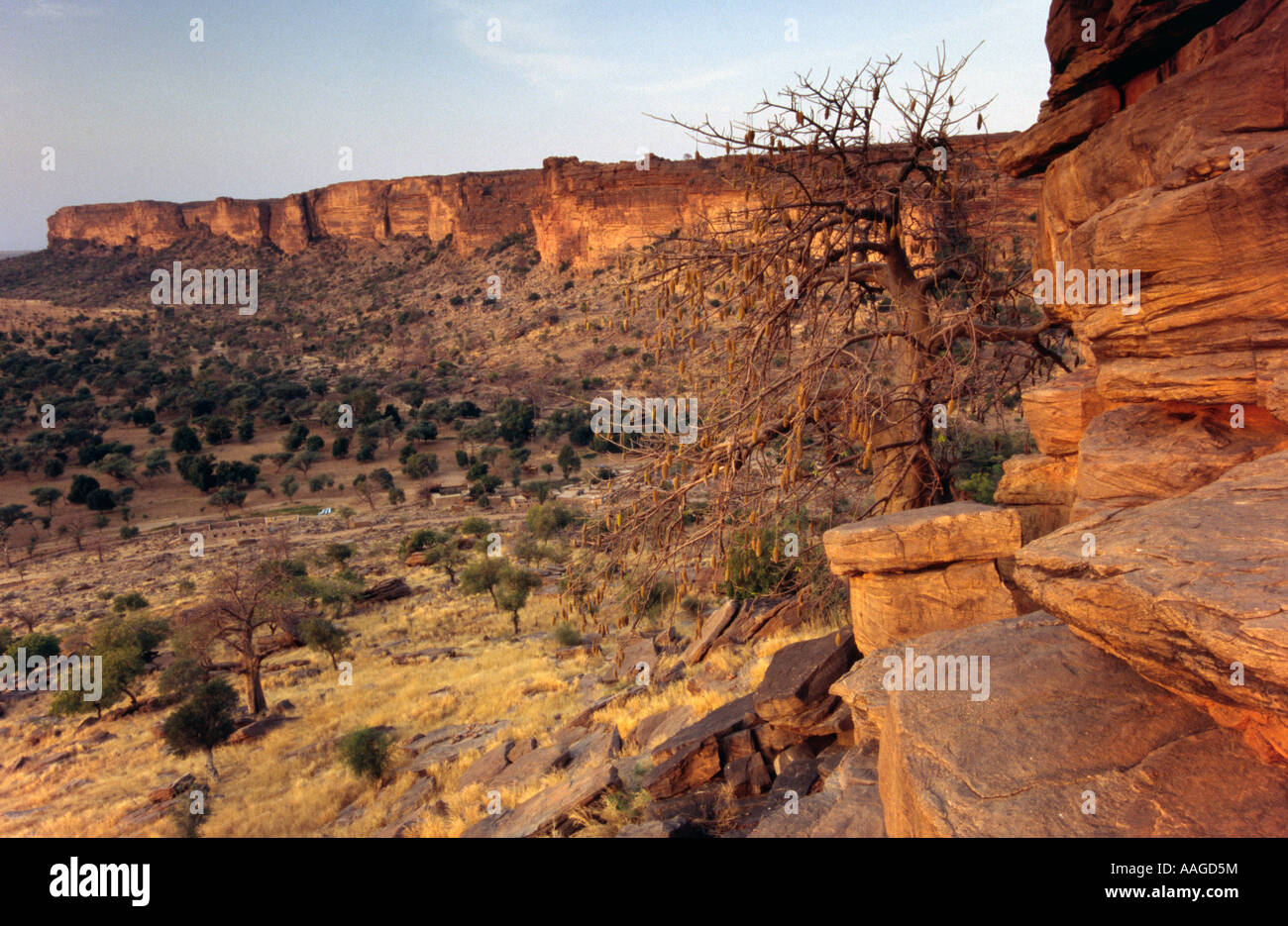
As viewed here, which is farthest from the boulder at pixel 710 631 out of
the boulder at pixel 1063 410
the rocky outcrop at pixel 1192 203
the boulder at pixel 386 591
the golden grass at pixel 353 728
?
the boulder at pixel 386 591

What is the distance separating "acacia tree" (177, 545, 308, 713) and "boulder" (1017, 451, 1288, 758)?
53.3 ft

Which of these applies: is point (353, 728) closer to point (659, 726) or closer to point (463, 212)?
point (659, 726)

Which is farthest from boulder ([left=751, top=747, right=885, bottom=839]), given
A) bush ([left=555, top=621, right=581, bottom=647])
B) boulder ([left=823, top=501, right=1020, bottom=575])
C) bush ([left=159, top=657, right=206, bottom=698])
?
bush ([left=159, top=657, right=206, bottom=698])

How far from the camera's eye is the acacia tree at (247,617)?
15.3 m

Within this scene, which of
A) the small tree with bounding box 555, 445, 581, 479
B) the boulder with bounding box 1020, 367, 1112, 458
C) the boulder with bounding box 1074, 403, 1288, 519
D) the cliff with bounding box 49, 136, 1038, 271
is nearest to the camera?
the boulder with bounding box 1074, 403, 1288, 519

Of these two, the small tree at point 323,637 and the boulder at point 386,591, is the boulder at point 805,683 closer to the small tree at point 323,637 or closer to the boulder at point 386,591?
the small tree at point 323,637

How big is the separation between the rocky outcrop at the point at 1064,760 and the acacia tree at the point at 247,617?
15368mm

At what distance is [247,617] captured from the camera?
51.8 ft

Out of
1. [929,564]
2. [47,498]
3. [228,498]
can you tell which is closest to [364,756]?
[929,564]

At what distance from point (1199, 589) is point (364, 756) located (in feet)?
37.8

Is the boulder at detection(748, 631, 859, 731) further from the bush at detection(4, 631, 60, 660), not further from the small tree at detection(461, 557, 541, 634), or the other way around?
the bush at detection(4, 631, 60, 660)

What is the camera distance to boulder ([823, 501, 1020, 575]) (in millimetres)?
4969

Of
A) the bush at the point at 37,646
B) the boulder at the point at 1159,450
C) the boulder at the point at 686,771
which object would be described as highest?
the boulder at the point at 1159,450

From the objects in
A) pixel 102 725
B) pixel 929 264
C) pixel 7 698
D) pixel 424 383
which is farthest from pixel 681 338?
pixel 424 383
